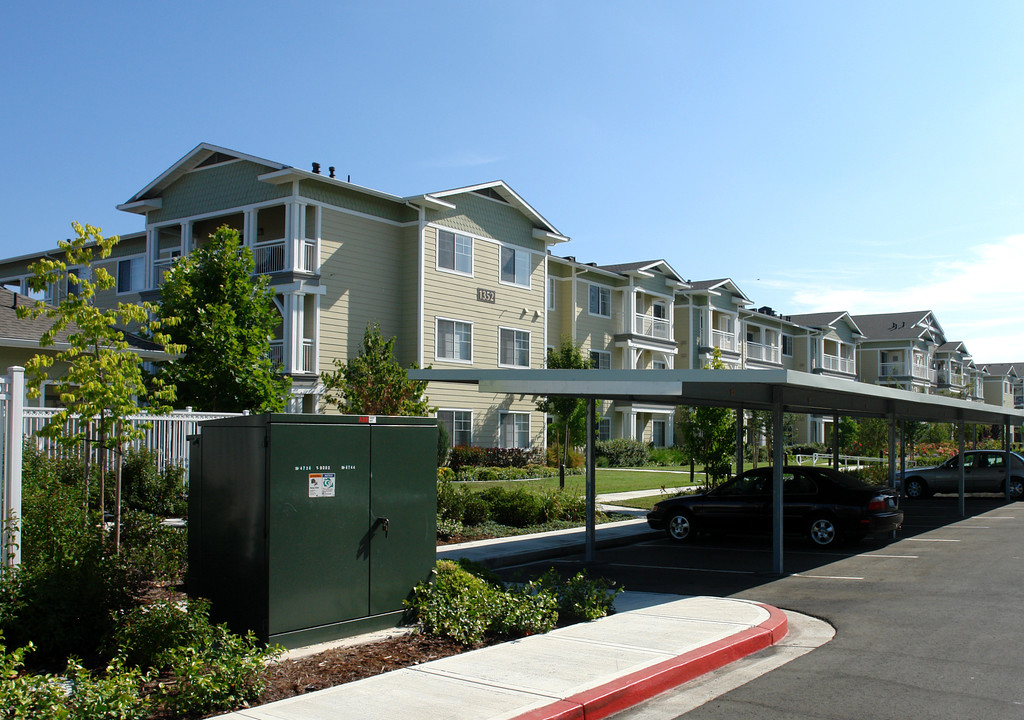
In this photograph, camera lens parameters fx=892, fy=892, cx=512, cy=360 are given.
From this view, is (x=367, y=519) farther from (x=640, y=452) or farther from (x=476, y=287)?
(x=640, y=452)

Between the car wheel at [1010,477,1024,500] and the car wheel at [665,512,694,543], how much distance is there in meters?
15.4

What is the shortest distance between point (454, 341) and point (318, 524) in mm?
25947

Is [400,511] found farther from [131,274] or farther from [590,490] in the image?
[131,274]

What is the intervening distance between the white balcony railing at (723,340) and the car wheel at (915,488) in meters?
25.5

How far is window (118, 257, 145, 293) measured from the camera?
36.3m

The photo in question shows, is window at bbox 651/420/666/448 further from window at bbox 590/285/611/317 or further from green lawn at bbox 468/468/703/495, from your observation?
green lawn at bbox 468/468/703/495

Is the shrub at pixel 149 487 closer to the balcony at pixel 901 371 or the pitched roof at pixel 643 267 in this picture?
the pitched roof at pixel 643 267

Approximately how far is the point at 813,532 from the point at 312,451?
36.3 feet

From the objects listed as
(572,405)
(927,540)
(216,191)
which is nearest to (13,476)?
(927,540)

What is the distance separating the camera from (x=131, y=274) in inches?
1442

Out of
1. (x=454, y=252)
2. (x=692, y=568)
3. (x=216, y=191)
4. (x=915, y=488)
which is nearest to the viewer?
(x=692, y=568)

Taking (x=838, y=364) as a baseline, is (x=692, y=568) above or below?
below

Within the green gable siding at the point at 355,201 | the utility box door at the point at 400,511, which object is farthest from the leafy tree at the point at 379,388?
the utility box door at the point at 400,511

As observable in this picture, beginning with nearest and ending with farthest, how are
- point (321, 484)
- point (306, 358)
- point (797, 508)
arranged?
point (321, 484) < point (797, 508) < point (306, 358)
